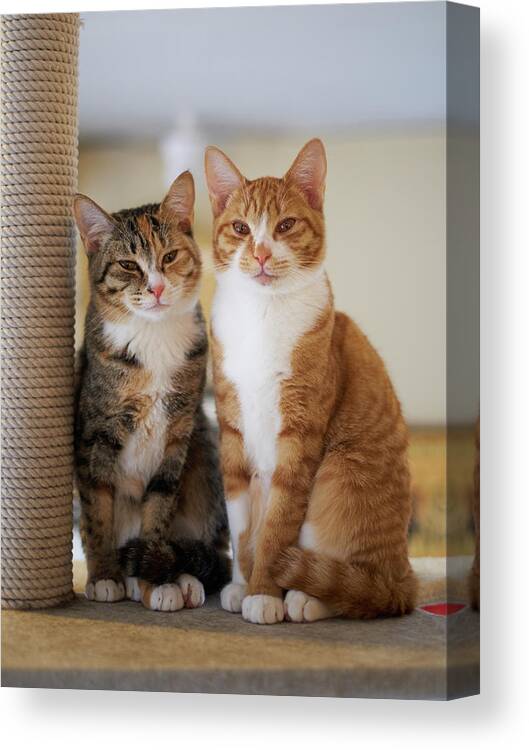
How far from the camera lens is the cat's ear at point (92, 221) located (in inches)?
86.8

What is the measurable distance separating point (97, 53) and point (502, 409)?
106 cm

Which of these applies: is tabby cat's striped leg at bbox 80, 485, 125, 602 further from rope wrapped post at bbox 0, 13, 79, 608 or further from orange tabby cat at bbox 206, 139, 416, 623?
orange tabby cat at bbox 206, 139, 416, 623

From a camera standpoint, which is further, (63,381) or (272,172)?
(63,381)

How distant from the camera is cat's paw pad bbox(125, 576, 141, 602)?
224 cm

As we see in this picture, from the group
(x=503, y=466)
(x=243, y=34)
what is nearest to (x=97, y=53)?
(x=243, y=34)

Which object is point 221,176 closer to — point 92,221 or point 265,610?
point 92,221

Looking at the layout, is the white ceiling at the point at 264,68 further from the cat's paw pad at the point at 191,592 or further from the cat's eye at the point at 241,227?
the cat's paw pad at the point at 191,592

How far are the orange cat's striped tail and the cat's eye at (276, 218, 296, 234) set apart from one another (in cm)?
60

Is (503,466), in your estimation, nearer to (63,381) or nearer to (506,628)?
(506,628)

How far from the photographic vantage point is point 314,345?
2.11 m

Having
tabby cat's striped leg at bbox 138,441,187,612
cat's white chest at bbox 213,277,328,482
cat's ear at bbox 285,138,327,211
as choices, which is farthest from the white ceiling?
tabby cat's striped leg at bbox 138,441,187,612

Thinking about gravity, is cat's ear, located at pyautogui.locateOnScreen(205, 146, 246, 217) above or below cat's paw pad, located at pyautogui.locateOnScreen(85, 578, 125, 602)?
above

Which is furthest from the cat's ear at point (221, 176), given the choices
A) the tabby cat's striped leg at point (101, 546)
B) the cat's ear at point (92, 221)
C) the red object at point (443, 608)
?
the red object at point (443, 608)

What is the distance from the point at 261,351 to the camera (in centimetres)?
211
